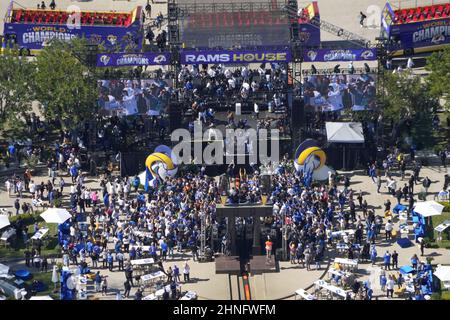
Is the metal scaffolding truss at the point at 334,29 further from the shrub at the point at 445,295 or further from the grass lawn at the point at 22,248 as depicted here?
the grass lawn at the point at 22,248

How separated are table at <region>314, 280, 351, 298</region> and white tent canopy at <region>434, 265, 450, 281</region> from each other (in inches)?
209

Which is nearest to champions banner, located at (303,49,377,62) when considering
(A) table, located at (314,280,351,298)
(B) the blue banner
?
(B) the blue banner

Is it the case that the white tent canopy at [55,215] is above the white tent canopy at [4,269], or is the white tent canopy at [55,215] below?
above

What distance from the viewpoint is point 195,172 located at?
9194 centimetres

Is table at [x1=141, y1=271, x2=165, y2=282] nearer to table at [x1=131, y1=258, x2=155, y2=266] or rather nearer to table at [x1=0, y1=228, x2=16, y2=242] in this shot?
table at [x1=131, y1=258, x2=155, y2=266]

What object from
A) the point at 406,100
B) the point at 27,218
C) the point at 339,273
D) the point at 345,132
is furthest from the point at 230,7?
the point at 339,273

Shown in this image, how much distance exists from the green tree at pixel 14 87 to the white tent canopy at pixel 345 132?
21297 mm

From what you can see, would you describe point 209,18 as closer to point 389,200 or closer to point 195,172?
point 195,172

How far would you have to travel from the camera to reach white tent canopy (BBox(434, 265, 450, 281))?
74438mm

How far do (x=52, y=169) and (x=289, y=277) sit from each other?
73.0 feet

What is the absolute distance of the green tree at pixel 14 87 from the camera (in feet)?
315

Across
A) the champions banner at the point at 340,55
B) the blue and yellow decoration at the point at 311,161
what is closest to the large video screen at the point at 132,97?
the champions banner at the point at 340,55

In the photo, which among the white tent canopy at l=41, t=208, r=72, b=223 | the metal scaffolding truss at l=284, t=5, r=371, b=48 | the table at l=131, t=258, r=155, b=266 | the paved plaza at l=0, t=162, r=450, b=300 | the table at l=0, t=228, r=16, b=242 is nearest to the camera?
the paved plaza at l=0, t=162, r=450, b=300

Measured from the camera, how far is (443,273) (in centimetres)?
7469
